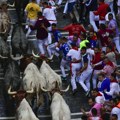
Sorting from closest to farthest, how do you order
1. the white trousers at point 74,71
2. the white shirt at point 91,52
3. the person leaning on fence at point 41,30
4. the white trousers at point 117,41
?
the white shirt at point 91,52 < the white trousers at point 74,71 < the person leaning on fence at point 41,30 < the white trousers at point 117,41

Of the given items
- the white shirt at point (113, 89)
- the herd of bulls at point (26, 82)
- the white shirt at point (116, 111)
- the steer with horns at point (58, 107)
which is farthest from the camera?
the white shirt at point (113, 89)

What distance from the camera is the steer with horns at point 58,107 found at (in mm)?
22594

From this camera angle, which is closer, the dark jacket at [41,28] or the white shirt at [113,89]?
the white shirt at [113,89]

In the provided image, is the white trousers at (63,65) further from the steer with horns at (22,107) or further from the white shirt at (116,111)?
the white shirt at (116,111)

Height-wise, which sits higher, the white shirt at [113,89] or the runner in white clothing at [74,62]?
the runner in white clothing at [74,62]

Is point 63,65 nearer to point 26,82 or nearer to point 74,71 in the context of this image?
point 74,71

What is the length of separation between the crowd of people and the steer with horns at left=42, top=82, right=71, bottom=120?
0.68 m

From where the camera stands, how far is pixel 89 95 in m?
26.4

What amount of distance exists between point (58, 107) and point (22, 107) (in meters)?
1.19

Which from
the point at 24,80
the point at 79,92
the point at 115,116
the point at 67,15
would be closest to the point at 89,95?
the point at 79,92

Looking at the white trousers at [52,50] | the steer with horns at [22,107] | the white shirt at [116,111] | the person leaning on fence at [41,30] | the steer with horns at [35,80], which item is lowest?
the white shirt at [116,111]

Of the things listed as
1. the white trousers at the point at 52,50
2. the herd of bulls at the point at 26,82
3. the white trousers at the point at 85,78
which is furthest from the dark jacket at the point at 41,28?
the white trousers at the point at 85,78

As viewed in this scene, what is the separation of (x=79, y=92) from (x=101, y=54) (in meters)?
1.97

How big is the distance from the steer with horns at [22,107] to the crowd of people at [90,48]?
6.00 ft
